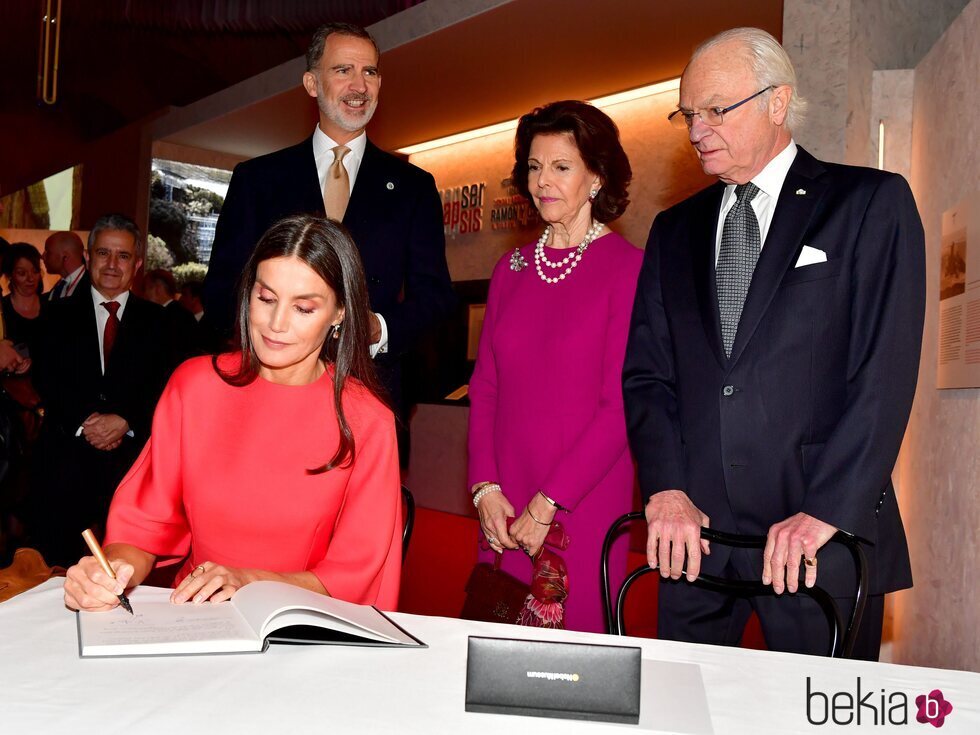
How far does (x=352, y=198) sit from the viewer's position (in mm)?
2793

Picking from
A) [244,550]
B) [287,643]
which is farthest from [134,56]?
[287,643]

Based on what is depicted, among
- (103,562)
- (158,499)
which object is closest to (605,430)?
(158,499)

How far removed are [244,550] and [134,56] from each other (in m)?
8.80

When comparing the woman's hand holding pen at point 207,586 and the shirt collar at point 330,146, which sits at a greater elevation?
the shirt collar at point 330,146

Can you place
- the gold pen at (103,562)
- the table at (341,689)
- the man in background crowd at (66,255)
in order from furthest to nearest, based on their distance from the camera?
the man in background crowd at (66,255) → the gold pen at (103,562) → the table at (341,689)

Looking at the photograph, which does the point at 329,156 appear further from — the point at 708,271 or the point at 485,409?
the point at 708,271

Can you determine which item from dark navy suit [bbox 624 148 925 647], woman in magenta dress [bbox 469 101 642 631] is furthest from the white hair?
woman in magenta dress [bbox 469 101 642 631]

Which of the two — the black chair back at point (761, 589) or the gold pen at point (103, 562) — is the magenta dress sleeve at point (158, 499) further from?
the black chair back at point (761, 589)

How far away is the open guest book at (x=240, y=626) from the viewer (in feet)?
4.25

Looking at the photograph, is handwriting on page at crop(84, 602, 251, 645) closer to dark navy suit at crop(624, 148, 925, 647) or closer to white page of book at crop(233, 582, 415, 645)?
white page of book at crop(233, 582, 415, 645)

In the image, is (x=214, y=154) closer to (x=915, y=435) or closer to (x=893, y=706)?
(x=915, y=435)

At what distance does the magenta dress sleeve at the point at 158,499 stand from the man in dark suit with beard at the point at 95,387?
221cm

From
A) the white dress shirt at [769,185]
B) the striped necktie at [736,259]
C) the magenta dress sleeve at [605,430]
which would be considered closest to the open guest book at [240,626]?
the magenta dress sleeve at [605,430]

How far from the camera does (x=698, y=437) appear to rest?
2.09 metres
